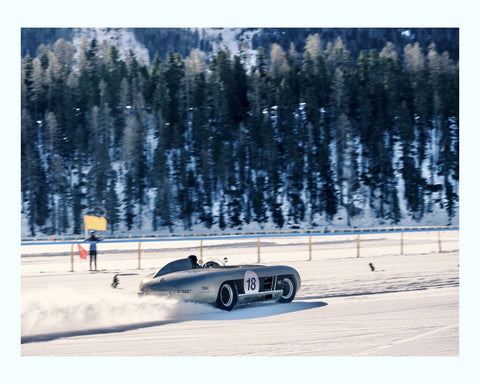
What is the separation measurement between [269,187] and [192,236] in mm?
5171

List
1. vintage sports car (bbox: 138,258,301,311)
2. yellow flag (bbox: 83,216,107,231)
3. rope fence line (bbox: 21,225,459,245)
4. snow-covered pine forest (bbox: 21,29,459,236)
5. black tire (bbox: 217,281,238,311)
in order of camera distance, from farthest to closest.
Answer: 1. rope fence line (bbox: 21,225,459,245)
2. snow-covered pine forest (bbox: 21,29,459,236)
3. yellow flag (bbox: 83,216,107,231)
4. black tire (bbox: 217,281,238,311)
5. vintage sports car (bbox: 138,258,301,311)

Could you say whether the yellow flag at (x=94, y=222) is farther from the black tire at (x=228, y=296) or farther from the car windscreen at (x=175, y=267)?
the black tire at (x=228, y=296)

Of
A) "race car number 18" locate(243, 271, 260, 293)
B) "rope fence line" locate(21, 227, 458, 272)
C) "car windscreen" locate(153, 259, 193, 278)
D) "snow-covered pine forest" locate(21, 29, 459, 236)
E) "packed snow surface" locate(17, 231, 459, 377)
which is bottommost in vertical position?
"rope fence line" locate(21, 227, 458, 272)

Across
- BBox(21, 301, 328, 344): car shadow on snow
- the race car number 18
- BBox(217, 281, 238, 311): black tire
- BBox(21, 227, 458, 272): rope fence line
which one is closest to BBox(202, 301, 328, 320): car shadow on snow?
BBox(21, 301, 328, 344): car shadow on snow

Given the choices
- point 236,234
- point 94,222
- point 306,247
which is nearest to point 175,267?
point 306,247

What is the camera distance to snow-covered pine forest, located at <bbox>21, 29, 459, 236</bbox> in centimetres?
3672

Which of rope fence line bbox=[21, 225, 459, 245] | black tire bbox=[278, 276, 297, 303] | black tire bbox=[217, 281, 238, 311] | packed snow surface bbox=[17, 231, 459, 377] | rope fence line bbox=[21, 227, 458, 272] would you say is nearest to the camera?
packed snow surface bbox=[17, 231, 459, 377]

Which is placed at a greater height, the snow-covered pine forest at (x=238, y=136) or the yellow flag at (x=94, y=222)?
the snow-covered pine forest at (x=238, y=136)

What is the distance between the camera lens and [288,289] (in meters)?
15.9

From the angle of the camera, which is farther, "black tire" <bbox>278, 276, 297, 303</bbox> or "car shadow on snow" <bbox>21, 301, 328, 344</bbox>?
"black tire" <bbox>278, 276, 297, 303</bbox>

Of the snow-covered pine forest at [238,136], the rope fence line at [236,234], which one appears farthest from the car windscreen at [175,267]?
the rope fence line at [236,234]

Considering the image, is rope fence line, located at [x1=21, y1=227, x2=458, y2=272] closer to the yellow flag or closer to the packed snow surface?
the yellow flag

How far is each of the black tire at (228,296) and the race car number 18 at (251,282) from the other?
0.96ft

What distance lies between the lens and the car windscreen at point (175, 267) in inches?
577
